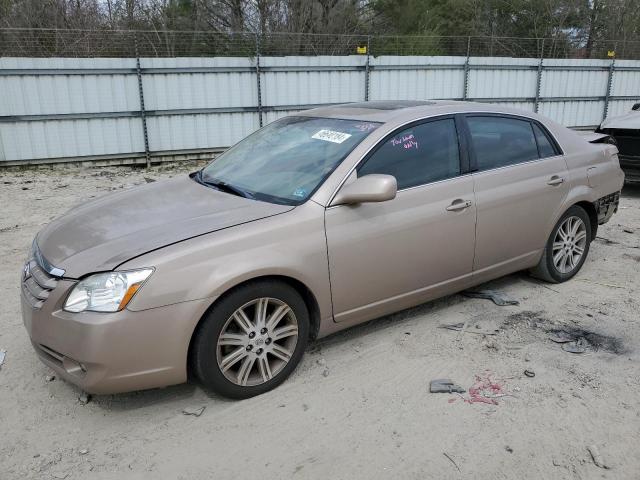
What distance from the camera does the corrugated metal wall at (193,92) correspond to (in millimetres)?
10734

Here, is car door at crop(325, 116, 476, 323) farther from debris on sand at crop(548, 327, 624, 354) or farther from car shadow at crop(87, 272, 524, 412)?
debris on sand at crop(548, 327, 624, 354)

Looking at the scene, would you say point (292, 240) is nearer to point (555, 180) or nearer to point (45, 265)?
point (45, 265)

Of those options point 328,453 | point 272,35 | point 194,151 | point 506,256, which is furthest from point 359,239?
point 272,35

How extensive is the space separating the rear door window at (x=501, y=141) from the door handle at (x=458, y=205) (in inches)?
13.1

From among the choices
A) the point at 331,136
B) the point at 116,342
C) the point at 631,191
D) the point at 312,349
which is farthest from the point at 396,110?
the point at 631,191

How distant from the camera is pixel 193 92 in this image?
38.5 ft

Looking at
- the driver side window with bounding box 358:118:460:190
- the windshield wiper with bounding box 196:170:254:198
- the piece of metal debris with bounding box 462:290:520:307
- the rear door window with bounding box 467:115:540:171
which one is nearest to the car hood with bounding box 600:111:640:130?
the rear door window with bounding box 467:115:540:171

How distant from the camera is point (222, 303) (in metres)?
2.97

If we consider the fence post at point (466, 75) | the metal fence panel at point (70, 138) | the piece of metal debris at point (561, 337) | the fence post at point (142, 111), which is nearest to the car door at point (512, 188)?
the piece of metal debris at point (561, 337)

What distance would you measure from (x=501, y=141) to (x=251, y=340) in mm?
2498

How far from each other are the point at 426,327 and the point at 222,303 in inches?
68.5

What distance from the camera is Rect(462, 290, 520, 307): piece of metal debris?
4512 millimetres

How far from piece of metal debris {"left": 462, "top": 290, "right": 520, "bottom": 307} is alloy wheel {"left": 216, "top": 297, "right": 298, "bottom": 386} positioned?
77.2 inches

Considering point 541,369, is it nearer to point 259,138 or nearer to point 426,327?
point 426,327
